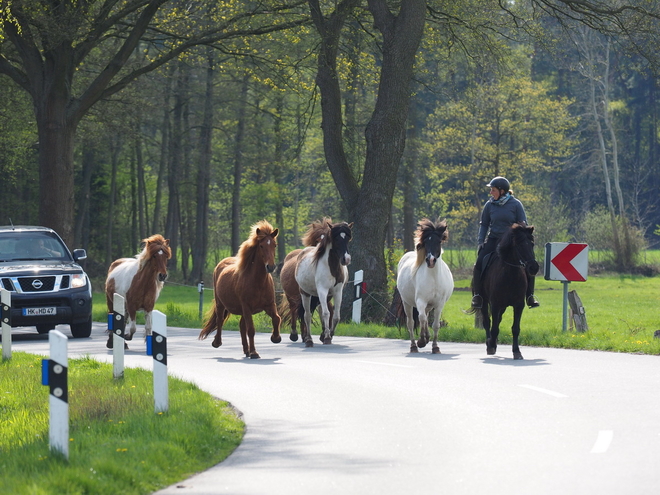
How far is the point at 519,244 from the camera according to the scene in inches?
599

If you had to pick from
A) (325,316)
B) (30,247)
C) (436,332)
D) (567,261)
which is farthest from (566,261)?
(30,247)

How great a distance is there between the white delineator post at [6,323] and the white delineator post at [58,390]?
907 centimetres

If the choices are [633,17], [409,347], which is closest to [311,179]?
[633,17]

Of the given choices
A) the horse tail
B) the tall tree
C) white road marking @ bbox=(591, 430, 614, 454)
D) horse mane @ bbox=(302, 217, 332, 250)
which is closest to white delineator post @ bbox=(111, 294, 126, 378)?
the horse tail

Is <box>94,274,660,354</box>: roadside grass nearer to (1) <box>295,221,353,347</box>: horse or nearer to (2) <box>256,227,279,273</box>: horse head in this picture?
(1) <box>295,221,353,347</box>: horse

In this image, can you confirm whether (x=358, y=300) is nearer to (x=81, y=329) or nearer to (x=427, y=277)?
(x=81, y=329)

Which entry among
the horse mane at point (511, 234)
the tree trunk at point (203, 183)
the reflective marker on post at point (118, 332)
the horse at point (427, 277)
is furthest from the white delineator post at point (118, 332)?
the tree trunk at point (203, 183)

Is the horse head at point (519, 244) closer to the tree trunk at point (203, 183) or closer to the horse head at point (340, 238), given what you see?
the horse head at point (340, 238)

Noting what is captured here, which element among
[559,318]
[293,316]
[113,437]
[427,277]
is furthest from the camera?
[559,318]

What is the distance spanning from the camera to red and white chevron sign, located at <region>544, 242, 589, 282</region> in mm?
18391

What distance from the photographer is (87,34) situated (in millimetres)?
26078

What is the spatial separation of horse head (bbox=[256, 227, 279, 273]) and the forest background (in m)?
4.52

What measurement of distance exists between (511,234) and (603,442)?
23.4 feet

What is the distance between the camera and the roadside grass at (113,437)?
7.03 meters
